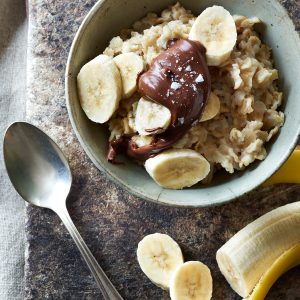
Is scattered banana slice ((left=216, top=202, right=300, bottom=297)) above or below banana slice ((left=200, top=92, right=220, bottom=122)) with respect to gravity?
below

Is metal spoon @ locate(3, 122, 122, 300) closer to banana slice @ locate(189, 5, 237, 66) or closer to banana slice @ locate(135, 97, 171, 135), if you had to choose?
banana slice @ locate(135, 97, 171, 135)

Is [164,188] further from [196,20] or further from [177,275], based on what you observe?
[196,20]

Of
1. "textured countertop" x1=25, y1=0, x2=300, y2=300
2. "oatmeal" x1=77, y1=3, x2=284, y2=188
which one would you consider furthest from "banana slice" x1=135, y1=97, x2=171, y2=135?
"textured countertop" x1=25, y1=0, x2=300, y2=300

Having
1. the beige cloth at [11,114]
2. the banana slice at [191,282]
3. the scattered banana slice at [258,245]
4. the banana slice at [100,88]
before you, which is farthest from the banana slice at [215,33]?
the beige cloth at [11,114]

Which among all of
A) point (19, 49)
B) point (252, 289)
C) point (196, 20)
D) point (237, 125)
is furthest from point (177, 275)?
point (19, 49)

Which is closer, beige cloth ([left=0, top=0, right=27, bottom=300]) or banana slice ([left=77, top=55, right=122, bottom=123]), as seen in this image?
banana slice ([left=77, top=55, right=122, bottom=123])

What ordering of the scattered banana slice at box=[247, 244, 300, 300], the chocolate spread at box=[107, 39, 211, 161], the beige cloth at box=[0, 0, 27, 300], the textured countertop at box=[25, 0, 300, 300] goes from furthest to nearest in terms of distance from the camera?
the beige cloth at box=[0, 0, 27, 300] → the textured countertop at box=[25, 0, 300, 300] → the scattered banana slice at box=[247, 244, 300, 300] → the chocolate spread at box=[107, 39, 211, 161]
